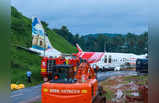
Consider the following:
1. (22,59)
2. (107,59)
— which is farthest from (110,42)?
(22,59)

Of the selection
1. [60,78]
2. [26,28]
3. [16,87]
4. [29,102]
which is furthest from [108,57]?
[60,78]

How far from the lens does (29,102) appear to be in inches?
492

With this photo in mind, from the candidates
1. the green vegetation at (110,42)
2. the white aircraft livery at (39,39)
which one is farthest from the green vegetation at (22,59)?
the green vegetation at (110,42)

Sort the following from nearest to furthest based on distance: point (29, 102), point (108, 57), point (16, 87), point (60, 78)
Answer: point (60, 78)
point (29, 102)
point (16, 87)
point (108, 57)

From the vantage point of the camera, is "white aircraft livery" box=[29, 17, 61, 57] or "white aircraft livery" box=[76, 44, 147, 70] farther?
"white aircraft livery" box=[76, 44, 147, 70]

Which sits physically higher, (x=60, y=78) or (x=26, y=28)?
(x=26, y=28)

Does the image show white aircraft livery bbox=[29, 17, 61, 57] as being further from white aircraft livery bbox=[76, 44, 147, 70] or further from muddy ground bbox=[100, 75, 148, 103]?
white aircraft livery bbox=[76, 44, 147, 70]

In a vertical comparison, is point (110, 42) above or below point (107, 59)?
above

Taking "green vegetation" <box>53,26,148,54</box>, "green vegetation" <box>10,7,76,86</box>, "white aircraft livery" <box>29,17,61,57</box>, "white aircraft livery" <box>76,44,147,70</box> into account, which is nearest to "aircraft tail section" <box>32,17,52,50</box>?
"white aircraft livery" <box>29,17,61,57</box>

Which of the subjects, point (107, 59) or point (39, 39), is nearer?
point (39, 39)

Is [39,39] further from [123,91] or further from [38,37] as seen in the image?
[123,91]
